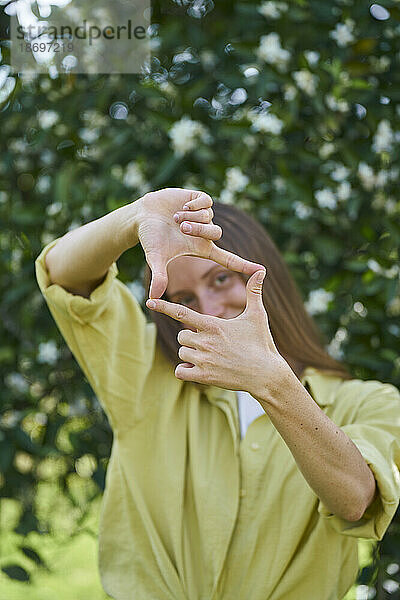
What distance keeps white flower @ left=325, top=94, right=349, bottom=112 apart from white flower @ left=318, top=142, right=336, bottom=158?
0.09m

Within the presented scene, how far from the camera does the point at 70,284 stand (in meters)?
1.27

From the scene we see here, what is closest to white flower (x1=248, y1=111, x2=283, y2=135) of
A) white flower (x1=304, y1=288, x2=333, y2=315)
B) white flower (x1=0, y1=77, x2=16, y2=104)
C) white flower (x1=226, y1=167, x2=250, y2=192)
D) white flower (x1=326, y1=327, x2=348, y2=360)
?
white flower (x1=226, y1=167, x2=250, y2=192)

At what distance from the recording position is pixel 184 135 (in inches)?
75.1

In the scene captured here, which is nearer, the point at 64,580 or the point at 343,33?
the point at 343,33

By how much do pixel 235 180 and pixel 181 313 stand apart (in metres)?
1.02

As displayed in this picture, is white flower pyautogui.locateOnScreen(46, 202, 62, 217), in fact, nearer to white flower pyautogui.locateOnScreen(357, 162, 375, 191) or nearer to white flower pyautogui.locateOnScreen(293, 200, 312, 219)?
white flower pyautogui.locateOnScreen(293, 200, 312, 219)

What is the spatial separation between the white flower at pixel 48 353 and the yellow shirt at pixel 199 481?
0.70 metres

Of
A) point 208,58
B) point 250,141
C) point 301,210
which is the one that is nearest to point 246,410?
point 301,210

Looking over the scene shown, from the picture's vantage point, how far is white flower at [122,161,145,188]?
199cm

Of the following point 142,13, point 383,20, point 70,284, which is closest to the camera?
point 70,284

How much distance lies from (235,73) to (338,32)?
27cm

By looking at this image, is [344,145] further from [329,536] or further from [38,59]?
[329,536]

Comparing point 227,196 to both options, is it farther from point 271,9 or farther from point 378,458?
point 378,458

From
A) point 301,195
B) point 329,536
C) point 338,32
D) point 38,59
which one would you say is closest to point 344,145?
point 301,195
